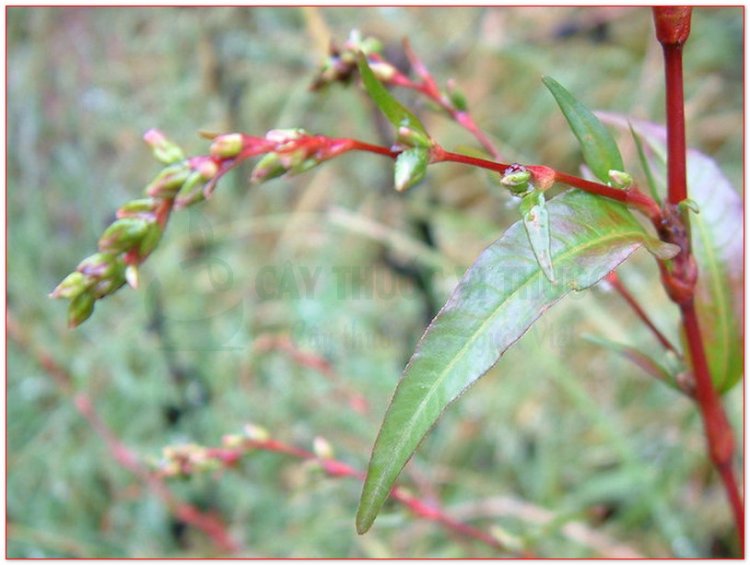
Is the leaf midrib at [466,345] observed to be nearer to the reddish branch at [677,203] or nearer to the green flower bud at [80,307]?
the reddish branch at [677,203]

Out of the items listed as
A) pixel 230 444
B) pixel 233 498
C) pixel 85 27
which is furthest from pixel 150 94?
pixel 230 444

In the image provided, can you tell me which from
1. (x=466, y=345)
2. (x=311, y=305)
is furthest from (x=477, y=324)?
(x=311, y=305)

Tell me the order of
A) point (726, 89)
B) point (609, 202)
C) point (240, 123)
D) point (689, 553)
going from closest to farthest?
1. point (609, 202)
2. point (689, 553)
3. point (240, 123)
4. point (726, 89)

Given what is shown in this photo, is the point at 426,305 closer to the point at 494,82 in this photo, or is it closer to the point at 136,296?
the point at 136,296

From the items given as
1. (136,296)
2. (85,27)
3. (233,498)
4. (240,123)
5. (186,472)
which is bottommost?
(233,498)

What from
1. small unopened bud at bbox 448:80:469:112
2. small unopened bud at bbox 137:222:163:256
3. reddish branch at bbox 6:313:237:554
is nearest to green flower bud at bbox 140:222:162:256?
small unopened bud at bbox 137:222:163:256

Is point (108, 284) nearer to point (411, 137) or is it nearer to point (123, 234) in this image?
point (123, 234)
